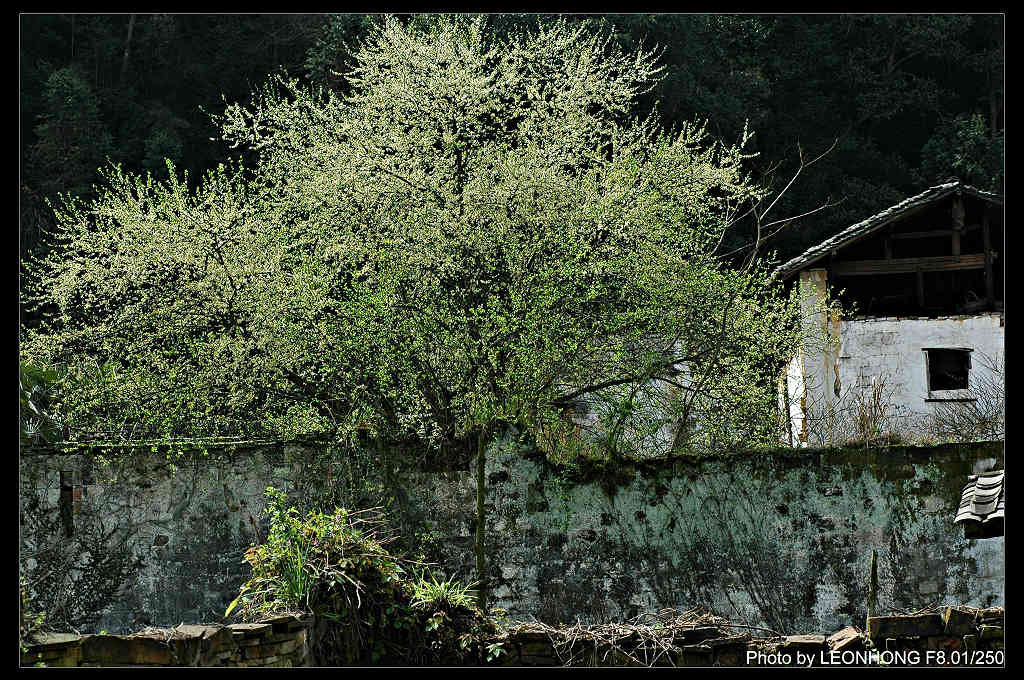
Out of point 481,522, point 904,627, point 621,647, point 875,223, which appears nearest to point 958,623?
point 904,627

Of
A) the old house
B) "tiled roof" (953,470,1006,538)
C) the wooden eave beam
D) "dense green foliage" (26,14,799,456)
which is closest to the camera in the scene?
"tiled roof" (953,470,1006,538)

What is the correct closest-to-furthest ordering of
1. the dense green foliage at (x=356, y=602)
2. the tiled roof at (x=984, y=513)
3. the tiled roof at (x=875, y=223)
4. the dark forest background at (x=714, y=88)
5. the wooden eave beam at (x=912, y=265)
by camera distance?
the tiled roof at (x=984, y=513) < the dense green foliage at (x=356, y=602) < the tiled roof at (x=875, y=223) < the wooden eave beam at (x=912, y=265) < the dark forest background at (x=714, y=88)

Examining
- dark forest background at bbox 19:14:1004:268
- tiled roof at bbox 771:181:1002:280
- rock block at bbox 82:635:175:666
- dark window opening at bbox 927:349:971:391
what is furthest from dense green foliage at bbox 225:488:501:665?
dark forest background at bbox 19:14:1004:268

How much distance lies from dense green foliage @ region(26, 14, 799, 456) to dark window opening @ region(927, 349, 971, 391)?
8100mm

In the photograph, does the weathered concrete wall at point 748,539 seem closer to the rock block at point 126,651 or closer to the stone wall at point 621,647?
the stone wall at point 621,647

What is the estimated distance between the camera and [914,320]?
19.3 metres

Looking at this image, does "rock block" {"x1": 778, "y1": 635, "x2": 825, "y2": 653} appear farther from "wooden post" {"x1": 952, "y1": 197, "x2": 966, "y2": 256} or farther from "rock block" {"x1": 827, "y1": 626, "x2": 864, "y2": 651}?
"wooden post" {"x1": 952, "y1": 197, "x2": 966, "y2": 256}

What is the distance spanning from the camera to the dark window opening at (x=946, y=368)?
19.3 meters

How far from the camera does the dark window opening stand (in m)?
19.3

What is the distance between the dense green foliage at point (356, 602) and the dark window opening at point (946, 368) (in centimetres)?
1346

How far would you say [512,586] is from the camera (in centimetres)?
1088

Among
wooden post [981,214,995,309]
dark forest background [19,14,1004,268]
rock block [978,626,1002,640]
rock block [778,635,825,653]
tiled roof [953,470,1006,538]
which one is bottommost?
rock block [778,635,825,653]

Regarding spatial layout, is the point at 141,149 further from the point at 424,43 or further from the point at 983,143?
the point at 983,143

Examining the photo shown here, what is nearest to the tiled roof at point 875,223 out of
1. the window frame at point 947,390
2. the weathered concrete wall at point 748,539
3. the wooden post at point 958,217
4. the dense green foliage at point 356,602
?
the wooden post at point 958,217
